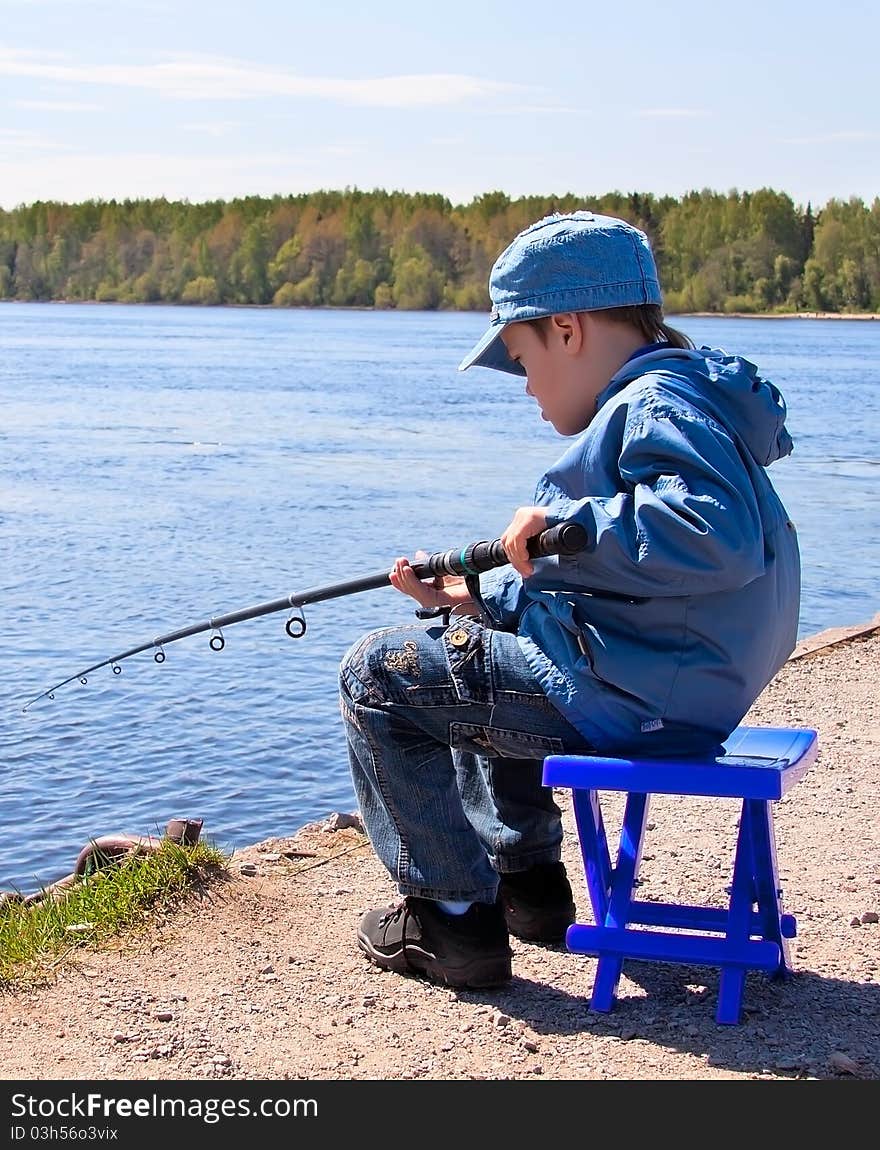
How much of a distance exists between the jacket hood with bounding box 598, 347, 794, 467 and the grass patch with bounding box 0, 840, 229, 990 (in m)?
1.87

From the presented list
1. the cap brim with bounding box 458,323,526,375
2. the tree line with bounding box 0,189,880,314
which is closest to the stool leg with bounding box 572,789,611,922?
the cap brim with bounding box 458,323,526,375

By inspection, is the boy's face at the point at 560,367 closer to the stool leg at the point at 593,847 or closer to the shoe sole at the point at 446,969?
the stool leg at the point at 593,847

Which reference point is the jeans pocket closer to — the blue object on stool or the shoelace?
the blue object on stool

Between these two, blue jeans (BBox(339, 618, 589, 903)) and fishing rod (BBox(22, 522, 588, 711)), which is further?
blue jeans (BBox(339, 618, 589, 903))

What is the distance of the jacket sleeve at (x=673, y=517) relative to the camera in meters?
2.99

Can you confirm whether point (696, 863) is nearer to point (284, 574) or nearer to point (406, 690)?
point (406, 690)

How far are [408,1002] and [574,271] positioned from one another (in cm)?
161

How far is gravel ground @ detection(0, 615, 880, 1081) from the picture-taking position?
3242mm

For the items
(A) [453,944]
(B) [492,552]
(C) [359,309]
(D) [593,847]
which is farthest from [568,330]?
(C) [359,309]

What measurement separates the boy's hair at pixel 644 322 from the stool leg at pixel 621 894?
0.97 meters

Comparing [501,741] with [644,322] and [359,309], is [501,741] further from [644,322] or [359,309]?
[359,309]

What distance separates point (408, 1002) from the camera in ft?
11.7

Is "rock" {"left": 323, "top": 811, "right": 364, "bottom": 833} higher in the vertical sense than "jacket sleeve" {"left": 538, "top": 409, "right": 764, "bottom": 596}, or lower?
lower

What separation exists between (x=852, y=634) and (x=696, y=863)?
3.92m
